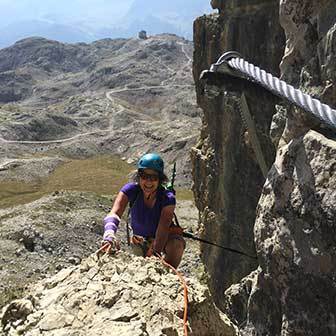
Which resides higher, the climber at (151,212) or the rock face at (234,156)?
the rock face at (234,156)

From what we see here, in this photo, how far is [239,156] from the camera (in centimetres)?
2581

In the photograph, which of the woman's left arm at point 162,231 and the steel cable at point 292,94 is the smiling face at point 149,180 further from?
the steel cable at point 292,94

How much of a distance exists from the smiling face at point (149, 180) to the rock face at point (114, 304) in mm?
1760

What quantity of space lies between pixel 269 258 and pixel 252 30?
1946cm

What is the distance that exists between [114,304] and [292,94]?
4.39m

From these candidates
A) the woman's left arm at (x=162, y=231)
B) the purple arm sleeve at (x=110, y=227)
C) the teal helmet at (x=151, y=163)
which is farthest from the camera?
the teal helmet at (x=151, y=163)

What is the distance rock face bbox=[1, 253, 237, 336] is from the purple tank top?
1.60 metres

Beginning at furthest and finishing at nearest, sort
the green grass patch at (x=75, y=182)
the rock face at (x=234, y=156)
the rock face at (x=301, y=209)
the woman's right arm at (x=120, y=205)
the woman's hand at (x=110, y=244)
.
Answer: the green grass patch at (x=75, y=182), the rock face at (x=234, y=156), the woman's right arm at (x=120, y=205), the woman's hand at (x=110, y=244), the rock face at (x=301, y=209)

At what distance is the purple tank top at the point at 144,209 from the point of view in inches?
422

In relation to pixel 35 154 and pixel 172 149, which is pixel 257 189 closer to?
pixel 172 149

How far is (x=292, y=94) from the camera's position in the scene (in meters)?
8.08

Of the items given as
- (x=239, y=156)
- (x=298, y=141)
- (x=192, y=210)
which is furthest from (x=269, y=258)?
(x=192, y=210)

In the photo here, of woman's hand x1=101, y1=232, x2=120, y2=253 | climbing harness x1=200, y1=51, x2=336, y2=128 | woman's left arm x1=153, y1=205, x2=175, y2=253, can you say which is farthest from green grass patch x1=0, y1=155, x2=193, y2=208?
climbing harness x1=200, y1=51, x2=336, y2=128

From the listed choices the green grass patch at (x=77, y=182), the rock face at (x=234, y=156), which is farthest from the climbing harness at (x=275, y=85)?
the green grass patch at (x=77, y=182)
